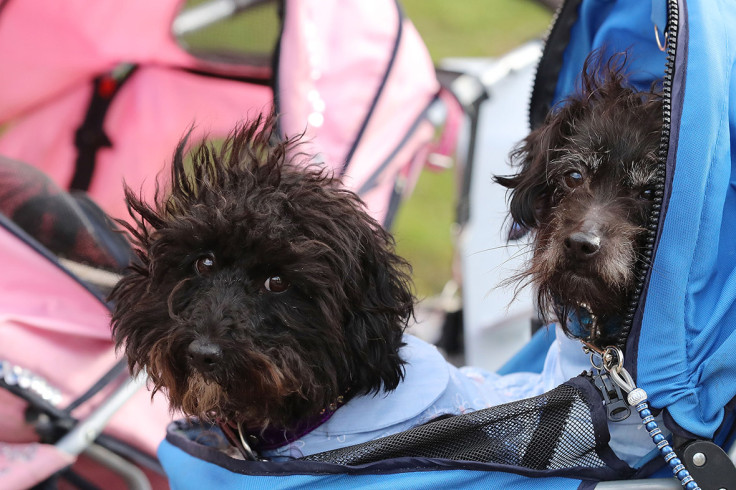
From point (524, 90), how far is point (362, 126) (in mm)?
831

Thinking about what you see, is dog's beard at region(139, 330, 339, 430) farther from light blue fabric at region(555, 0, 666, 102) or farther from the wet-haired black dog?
light blue fabric at region(555, 0, 666, 102)

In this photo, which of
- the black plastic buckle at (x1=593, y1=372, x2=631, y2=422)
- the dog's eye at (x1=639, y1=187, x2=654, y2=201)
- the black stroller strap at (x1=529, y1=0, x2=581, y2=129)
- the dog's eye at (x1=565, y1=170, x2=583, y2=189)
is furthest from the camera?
the black stroller strap at (x1=529, y1=0, x2=581, y2=129)

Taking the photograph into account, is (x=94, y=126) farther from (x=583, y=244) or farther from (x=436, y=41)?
(x=436, y=41)

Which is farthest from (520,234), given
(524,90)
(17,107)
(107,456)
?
(17,107)

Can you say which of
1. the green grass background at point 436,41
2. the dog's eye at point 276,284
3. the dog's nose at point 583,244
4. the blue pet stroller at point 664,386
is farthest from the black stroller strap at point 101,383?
the dog's nose at point 583,244

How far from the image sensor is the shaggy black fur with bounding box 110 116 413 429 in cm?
151

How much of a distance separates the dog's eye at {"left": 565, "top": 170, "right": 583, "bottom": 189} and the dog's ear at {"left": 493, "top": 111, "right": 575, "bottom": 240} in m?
0.07

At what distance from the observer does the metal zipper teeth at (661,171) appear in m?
1.45

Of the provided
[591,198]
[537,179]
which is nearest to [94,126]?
[537,179]

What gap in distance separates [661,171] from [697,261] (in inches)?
7.0

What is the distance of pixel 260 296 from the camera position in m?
1.56

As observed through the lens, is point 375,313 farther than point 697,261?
Yes

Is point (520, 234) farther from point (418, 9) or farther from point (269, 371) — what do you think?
point (418, 9)

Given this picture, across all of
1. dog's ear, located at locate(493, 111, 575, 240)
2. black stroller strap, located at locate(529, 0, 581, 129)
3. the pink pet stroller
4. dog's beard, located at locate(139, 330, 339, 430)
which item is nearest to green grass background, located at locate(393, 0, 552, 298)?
the pink pet stroller
